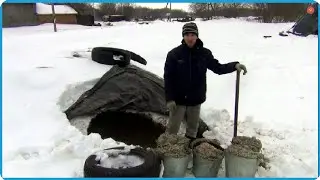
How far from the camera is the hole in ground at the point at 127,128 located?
5.66 m

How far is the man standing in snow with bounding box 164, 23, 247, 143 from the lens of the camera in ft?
14.6

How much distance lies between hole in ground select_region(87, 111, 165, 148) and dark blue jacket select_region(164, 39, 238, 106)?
119 centimetres

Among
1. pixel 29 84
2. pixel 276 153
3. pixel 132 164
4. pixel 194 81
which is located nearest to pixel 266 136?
pixel 276 153

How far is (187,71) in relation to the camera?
4480mm

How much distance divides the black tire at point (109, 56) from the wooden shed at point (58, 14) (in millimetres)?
28607

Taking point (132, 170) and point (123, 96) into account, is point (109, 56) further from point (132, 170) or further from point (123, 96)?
point (132, 170)

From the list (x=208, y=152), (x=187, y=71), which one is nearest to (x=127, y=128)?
(x=187, y=71)

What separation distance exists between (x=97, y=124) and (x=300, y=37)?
12.2 m

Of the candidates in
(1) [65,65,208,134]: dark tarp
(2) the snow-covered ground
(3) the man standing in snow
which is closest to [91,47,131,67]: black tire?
(2) the snow-covered ground

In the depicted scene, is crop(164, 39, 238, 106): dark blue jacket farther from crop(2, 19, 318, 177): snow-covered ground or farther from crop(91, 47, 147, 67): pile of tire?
crop(91, 47, 147, 67): pile of tire

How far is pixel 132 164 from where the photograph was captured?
3953mm

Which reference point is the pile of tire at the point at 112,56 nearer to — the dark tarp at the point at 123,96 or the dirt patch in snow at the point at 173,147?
the dark tarp at the point at 123,96

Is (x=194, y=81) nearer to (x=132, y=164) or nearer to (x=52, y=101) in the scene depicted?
(x=132, y=164)

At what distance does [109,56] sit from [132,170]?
4317mm
